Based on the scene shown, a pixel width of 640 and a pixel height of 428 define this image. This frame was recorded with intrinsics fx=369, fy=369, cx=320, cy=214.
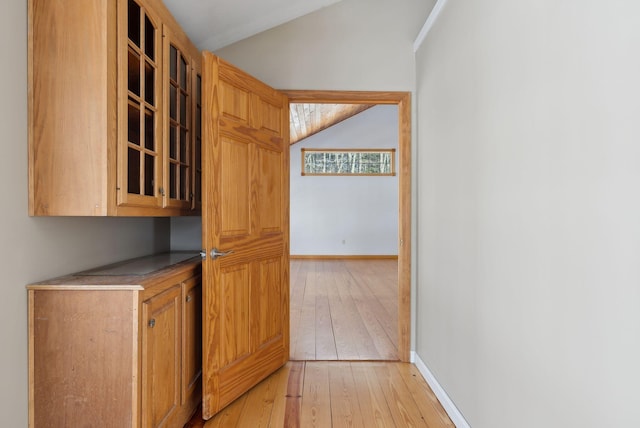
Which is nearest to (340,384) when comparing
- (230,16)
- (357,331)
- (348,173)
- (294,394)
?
(294,394)

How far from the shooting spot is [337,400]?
7.31ft

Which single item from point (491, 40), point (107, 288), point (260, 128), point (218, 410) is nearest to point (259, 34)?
point (260, 128)

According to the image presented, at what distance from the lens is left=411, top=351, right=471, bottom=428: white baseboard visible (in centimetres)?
190

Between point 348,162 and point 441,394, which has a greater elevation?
point 348,162

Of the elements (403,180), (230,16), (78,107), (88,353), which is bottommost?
(88,353)

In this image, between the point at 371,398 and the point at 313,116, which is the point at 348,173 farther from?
the point at 371,398

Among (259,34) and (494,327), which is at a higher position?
(259,34)

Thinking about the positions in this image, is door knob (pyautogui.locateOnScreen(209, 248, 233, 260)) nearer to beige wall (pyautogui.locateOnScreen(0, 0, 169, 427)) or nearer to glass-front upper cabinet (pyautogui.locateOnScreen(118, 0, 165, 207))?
glass-front upper cabinet (pyautogui.locateOnScreen(118, 0, 165, 207))

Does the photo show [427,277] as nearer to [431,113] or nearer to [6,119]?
[431,113]

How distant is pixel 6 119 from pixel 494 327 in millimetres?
2051

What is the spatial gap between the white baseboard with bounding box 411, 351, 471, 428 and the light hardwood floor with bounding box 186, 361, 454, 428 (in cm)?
4

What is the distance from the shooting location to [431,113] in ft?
8.14

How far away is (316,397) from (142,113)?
186 cm

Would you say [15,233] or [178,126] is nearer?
[15,233]
